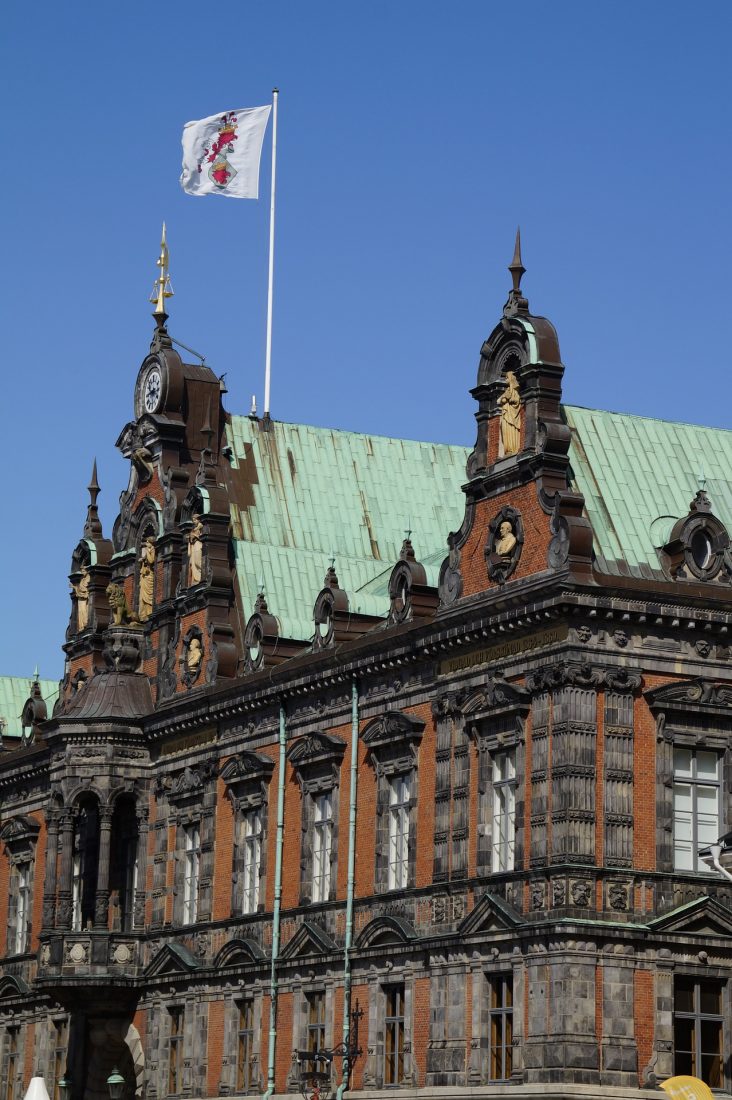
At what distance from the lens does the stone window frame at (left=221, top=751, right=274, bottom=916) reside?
66250 mm

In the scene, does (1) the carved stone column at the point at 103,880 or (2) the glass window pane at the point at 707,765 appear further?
(1) the carved stone column at the point at 103,880

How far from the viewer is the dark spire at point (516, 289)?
189 feet

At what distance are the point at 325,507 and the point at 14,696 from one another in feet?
92.3

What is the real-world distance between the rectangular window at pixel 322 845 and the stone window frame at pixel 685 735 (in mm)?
12314

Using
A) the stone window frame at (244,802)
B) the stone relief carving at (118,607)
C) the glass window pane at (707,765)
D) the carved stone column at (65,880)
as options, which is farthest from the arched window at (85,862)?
the glass window pane at (707,765)

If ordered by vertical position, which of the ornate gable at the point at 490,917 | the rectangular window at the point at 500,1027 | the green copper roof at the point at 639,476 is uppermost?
the green copper roof at the point at 639,476

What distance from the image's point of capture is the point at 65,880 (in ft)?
236

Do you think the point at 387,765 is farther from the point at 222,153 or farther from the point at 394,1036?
the point at 222,153

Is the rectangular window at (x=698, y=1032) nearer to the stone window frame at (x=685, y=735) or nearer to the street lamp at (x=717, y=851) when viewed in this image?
the stone window frame at (x=685, y=735)

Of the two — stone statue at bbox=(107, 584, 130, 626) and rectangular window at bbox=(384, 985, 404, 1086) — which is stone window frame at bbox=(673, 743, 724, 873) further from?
stone statue at bbox=(107, 584, 130, 626)

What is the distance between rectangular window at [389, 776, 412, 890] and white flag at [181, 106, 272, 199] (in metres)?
25.1

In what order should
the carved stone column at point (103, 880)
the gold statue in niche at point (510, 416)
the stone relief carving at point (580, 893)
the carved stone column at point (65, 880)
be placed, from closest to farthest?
the stone relief carving at point (580, 893)
the gold statue in niche at point (510, 416)
the carved stone column at point (103, 880)
the carved stone column at point (65, 880)

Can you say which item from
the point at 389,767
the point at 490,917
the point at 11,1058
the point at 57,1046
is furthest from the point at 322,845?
the point at 11,1058

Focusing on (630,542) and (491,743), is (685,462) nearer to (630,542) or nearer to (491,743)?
(630,542)
